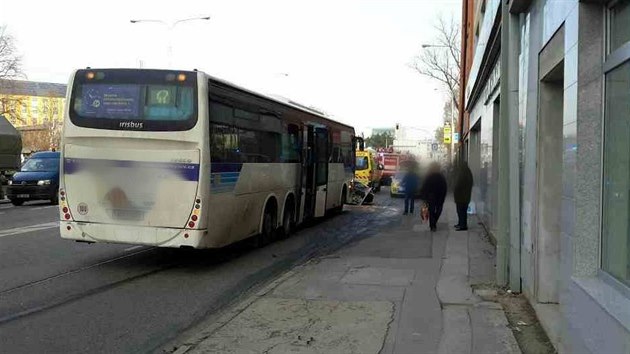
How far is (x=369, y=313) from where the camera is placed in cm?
691

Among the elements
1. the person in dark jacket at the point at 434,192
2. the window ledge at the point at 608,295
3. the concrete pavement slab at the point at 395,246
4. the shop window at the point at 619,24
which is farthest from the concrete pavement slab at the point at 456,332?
the person in dark jacket at the point at 434,192

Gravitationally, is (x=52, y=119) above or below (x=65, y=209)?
above

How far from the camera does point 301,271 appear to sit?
956 cm

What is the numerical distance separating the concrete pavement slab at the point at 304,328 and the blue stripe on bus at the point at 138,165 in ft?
8.18

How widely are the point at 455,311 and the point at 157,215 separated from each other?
465 cm

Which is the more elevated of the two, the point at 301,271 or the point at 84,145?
the point at 84,145

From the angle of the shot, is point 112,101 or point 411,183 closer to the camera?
point 112,101

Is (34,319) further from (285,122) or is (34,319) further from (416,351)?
(285,122)

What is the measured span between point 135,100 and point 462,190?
319 inches

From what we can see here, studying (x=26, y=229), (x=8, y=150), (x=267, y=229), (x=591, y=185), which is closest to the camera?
(x=591, y=185)

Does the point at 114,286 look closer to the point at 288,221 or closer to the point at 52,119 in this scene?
the point at 288,221

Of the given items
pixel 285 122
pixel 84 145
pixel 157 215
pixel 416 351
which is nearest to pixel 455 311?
pixel 416 351

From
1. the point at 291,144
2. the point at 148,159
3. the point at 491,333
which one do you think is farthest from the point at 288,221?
the point at 491,333

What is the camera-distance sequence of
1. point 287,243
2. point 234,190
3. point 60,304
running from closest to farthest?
point 60,304 → point 234,190 → point 287,243
